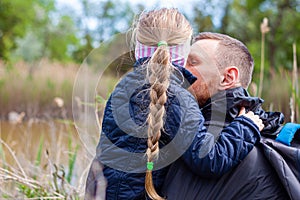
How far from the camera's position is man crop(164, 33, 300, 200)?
4.72 feet

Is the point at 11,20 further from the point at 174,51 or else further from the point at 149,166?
the point at 149,166

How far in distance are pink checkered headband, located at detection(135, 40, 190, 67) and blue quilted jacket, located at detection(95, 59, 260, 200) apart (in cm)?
5

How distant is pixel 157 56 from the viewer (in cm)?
144

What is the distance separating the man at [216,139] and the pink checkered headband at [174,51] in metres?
0.10

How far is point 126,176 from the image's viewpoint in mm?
1456

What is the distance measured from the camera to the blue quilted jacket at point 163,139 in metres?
1.39

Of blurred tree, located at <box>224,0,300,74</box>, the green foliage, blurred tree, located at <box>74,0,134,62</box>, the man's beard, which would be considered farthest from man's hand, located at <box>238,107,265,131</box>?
blurred tree, located at <box>74,0,134,62</box>

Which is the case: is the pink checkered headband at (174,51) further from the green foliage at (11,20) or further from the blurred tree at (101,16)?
the blurred tree at (101,16)

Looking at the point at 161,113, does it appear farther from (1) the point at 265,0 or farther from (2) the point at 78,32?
(2) the point at 78,32

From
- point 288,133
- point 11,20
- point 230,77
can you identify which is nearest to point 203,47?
point 230,77

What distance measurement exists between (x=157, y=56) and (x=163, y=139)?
245mm

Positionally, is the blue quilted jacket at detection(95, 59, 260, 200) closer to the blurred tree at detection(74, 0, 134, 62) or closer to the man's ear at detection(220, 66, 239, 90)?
the man's ear at detection(220, 66, 239, 90)

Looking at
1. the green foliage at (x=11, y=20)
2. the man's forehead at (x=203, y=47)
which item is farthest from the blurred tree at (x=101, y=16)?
the man's forehead at (x=203, y=47)

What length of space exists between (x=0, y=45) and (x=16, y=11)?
1.88 m
